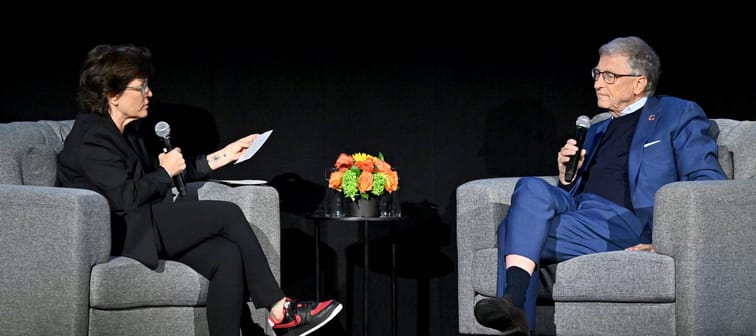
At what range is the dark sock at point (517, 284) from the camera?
3.26 m

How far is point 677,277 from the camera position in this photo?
3305 mm

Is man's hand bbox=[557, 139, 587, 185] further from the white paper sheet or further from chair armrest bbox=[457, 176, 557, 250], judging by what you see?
the white paper sheet

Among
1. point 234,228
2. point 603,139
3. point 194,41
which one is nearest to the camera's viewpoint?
point 234,228

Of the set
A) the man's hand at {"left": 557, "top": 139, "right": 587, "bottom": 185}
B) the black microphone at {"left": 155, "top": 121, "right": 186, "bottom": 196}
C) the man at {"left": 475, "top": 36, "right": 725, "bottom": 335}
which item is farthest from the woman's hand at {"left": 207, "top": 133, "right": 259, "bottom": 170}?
the man's hand at {"left": 557, "top": 139, "right": 587, "bottom": 185}

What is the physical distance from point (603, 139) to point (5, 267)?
Answer: 2.21m

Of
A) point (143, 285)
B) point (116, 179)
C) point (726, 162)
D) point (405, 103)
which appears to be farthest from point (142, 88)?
point (726, 162)

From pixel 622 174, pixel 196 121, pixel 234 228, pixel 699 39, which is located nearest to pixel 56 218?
pixel 234 228

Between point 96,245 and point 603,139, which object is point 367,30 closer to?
point 603,139

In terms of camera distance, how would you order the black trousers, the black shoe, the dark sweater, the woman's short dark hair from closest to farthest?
the black shoe, the black trousers, the woman's short dark hair, the dark sweater

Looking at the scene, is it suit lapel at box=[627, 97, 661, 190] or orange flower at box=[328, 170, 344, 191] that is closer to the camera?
suit lapel at box=[627, 97, 661, 190]

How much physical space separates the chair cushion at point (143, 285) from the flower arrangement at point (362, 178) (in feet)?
2.29

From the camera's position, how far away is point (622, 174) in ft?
12.5

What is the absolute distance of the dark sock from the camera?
10.7 ft

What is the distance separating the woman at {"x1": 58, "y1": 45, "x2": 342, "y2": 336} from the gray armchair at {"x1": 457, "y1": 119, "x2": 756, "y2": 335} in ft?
2.64
